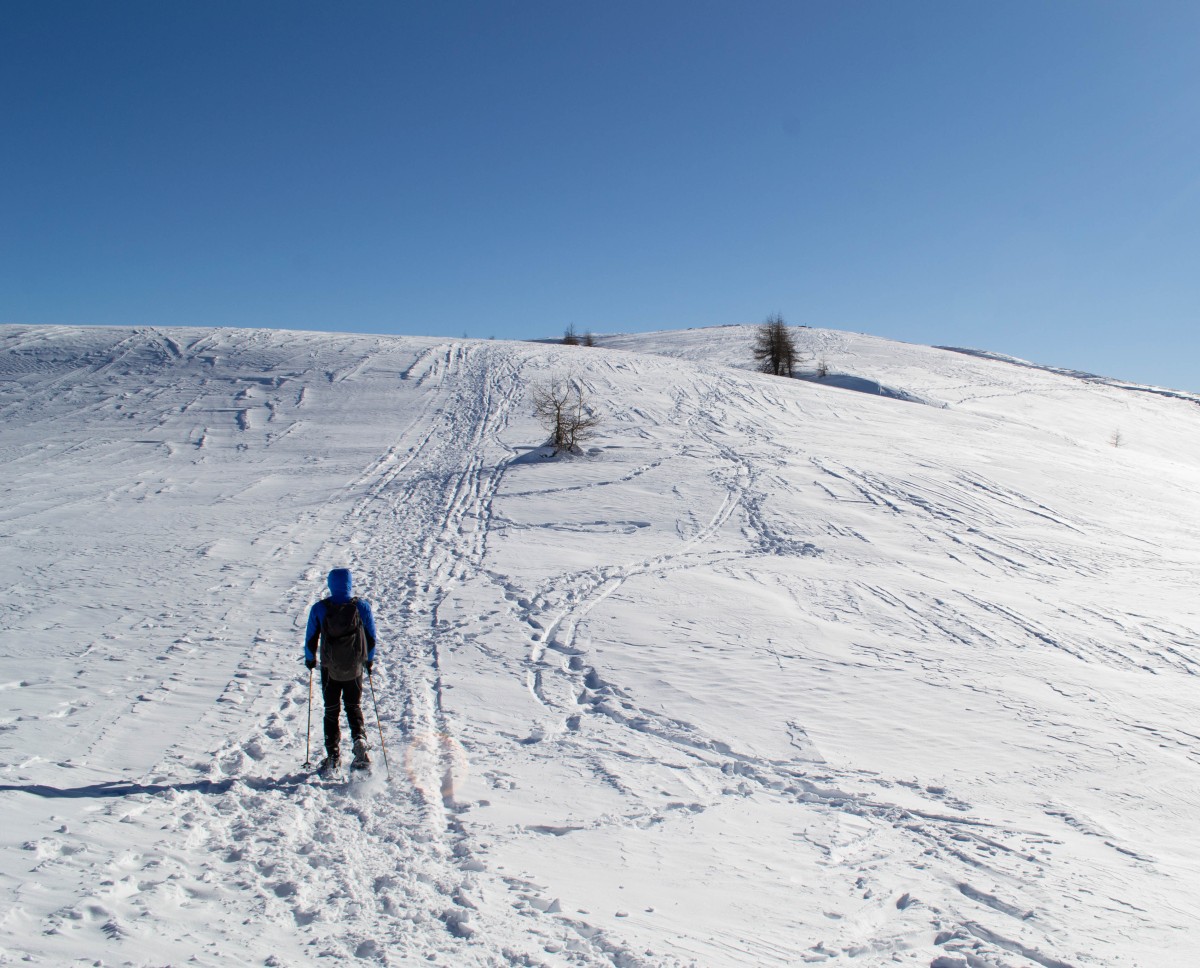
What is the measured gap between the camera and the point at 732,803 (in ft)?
18.1

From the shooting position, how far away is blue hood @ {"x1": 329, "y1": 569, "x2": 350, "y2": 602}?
586 centimetres

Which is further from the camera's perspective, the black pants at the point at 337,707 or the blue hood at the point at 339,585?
the blue hood at the point at 339,585

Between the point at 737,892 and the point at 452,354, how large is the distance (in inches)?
1402

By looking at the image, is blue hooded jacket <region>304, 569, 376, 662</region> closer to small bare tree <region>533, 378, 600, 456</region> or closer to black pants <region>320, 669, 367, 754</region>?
black pants <region>320, 669, 367, 754</region>

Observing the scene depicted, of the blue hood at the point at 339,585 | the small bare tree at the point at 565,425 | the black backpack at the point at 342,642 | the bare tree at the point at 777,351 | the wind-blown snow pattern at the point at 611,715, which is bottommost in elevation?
the wind-blown snow pattern at the point at 611,715

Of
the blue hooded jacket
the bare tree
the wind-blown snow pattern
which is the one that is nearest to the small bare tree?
the wind-blown snow pattern

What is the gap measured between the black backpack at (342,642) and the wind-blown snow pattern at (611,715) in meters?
0.77

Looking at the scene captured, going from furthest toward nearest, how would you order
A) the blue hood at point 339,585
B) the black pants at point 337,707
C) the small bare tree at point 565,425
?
the small bare tree at point 565,425
the blue hood at point 339,585
the black pants at point 337,707

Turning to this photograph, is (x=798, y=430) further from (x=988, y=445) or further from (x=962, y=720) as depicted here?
(x=962, y=720)

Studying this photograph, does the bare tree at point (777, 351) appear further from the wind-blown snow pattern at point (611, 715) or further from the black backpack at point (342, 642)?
the black backpack at point (342, 642)

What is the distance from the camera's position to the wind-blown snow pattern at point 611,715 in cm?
403

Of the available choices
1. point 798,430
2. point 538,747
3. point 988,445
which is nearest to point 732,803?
point 538,747

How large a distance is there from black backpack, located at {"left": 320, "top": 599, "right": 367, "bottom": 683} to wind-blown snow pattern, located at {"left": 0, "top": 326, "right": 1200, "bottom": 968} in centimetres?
77

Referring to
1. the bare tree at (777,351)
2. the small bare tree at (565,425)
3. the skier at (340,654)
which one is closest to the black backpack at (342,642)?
the skier at (340,654)
